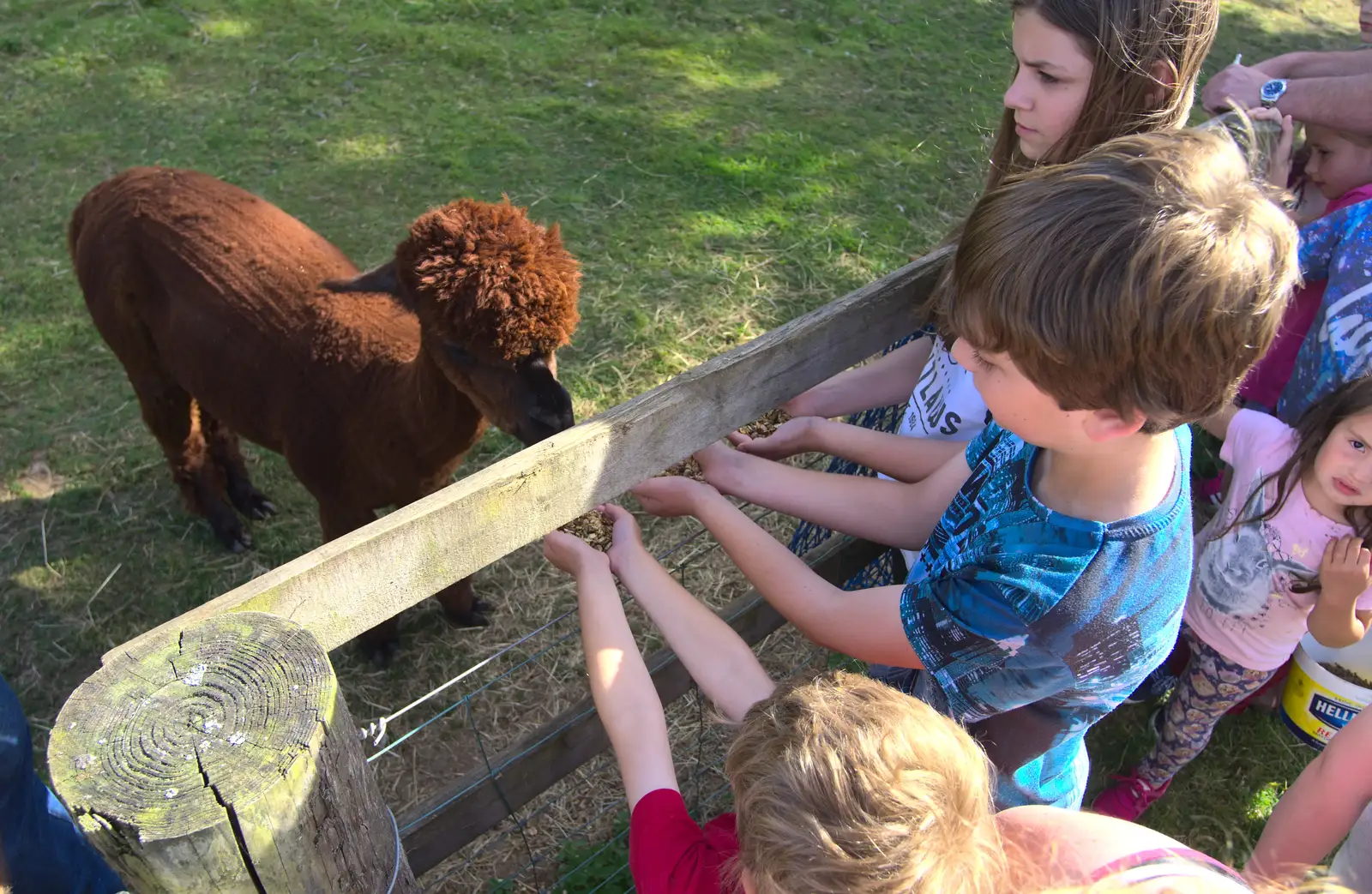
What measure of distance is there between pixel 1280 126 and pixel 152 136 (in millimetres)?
6299

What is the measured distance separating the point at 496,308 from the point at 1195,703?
96.2 inches

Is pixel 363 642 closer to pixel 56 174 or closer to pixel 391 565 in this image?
pixel 391 565

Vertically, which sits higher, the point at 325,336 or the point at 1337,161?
the point at 1337,161

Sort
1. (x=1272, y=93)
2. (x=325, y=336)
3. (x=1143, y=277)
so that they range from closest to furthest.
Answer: (x=1143, y=277)
(x=1272, y=93)
(x=325, y=336)

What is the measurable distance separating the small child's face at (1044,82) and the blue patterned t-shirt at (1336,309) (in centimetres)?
108

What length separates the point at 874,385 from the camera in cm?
240

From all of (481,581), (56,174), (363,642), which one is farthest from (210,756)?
(56,174)

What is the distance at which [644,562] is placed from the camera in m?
1.69

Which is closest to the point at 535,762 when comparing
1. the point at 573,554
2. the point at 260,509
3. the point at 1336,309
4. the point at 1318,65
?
the point at 573,554

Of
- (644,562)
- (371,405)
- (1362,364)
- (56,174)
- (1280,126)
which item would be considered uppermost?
(1280,126)

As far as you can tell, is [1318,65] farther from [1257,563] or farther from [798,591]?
[798,591]

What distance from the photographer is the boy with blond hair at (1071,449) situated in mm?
1178

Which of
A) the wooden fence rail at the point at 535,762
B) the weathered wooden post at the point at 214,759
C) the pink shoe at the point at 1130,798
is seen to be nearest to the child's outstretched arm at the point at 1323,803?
the pink shoe at the point at 1130,798

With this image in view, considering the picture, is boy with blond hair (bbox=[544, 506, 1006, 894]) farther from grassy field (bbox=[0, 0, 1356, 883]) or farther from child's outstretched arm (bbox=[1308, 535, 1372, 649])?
grassy field (bbox=[0, 0, 1356, 883])
